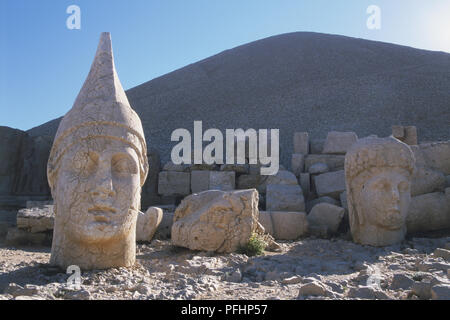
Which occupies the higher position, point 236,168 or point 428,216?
point 236,168

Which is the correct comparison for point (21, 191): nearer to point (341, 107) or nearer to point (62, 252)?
point (62, 252)

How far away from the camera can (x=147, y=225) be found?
723 centimetres

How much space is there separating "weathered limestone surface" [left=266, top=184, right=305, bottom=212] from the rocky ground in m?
2.16

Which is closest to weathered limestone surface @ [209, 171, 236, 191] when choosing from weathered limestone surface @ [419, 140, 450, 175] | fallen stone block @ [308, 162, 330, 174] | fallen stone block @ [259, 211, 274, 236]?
fallen stone block @ [308, 162, 330, 174]

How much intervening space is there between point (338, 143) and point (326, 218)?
300cm

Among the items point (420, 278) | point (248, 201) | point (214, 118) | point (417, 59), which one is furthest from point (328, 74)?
point (420, 278)

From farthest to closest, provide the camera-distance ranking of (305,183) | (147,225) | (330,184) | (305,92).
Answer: (305,92) → (305,183) → (330,184) → (147,225)

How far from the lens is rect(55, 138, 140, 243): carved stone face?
4223 mm

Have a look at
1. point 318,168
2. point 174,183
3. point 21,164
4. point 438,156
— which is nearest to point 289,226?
point 318,168

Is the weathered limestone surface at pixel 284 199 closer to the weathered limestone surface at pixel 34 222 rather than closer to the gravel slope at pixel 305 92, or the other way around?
the weathered limestone surface at pixel 34 222

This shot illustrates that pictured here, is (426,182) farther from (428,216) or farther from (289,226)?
(289,226)

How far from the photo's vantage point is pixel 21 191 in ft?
39.0
